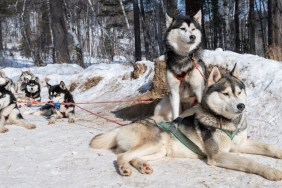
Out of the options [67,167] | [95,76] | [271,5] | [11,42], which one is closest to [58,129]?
[67,167]

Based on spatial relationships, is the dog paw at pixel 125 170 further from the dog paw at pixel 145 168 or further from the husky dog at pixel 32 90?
the husky dog at pixel 32 90

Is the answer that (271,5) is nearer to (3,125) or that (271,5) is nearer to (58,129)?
(58,129)

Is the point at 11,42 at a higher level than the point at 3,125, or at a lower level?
higher

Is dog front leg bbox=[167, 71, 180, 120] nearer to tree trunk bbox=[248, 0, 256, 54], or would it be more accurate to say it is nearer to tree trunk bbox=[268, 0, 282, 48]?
tree trunk bbox=[268, 0, 282, 48]

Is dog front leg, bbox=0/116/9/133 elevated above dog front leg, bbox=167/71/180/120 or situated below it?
below

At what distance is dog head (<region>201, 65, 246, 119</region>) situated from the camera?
3.05 m

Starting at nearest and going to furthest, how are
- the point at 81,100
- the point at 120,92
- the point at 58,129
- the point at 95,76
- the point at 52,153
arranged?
the point at 52,153
the point at 58,129
the point at 120,92
the point at 81,100
the point at 95,76

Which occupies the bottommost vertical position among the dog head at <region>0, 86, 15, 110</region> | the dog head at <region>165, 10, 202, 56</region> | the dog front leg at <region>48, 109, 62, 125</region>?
the dog front leg at <region>48, 109, 62, 125</region>

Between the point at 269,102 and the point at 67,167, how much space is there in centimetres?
300

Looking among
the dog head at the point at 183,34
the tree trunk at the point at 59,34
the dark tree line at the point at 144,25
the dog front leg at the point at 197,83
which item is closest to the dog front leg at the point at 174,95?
the dog front leg at the point at 197,83

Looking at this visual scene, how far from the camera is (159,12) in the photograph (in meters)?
16.9

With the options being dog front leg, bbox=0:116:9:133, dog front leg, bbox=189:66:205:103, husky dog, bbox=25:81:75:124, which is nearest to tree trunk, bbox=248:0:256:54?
husky dog, bbox=25:81:75:124

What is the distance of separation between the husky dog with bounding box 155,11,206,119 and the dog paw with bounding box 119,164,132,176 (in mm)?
1508

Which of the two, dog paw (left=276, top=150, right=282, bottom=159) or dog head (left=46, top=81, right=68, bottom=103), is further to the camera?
dog head (left=46, top=81, right=68, bottom=103)
